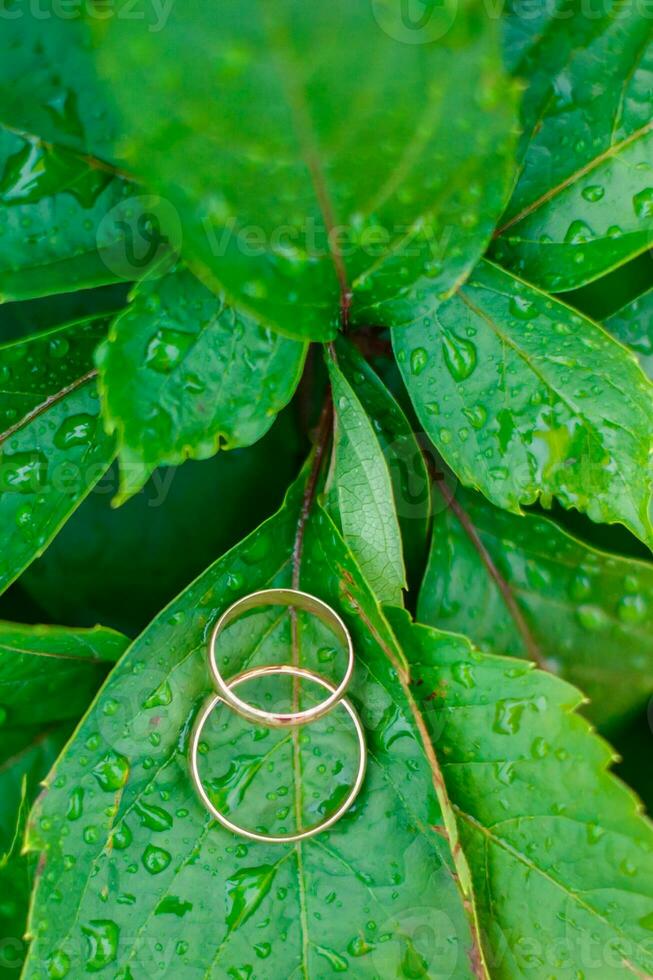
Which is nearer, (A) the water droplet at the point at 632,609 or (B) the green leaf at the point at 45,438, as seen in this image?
(B) the green leaf at the point at 45,438

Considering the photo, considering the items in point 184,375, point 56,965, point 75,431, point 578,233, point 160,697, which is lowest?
point 56,965

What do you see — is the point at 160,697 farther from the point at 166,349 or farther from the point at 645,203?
the point at 645,203

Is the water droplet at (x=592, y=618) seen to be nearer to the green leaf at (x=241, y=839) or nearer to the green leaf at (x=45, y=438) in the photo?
the green leaf at (x=241, y=839)

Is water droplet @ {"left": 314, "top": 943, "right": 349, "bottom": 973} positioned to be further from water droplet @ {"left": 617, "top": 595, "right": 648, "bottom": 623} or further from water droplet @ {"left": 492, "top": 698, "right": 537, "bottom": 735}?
water droplet @ {"left": 617, "top": 595, "right": 648, "bottom": 623}

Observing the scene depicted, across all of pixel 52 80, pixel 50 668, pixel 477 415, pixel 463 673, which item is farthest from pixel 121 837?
pixel 52 80

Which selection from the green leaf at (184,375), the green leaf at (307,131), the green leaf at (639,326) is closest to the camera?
the green leaf at (307,131)

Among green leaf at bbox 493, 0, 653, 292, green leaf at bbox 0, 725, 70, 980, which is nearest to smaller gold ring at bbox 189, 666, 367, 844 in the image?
green leaf at bbox 0, 725, 70, 980

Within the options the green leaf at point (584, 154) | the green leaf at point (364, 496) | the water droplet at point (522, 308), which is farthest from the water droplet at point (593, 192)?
the green leaf at point (364, 496)
